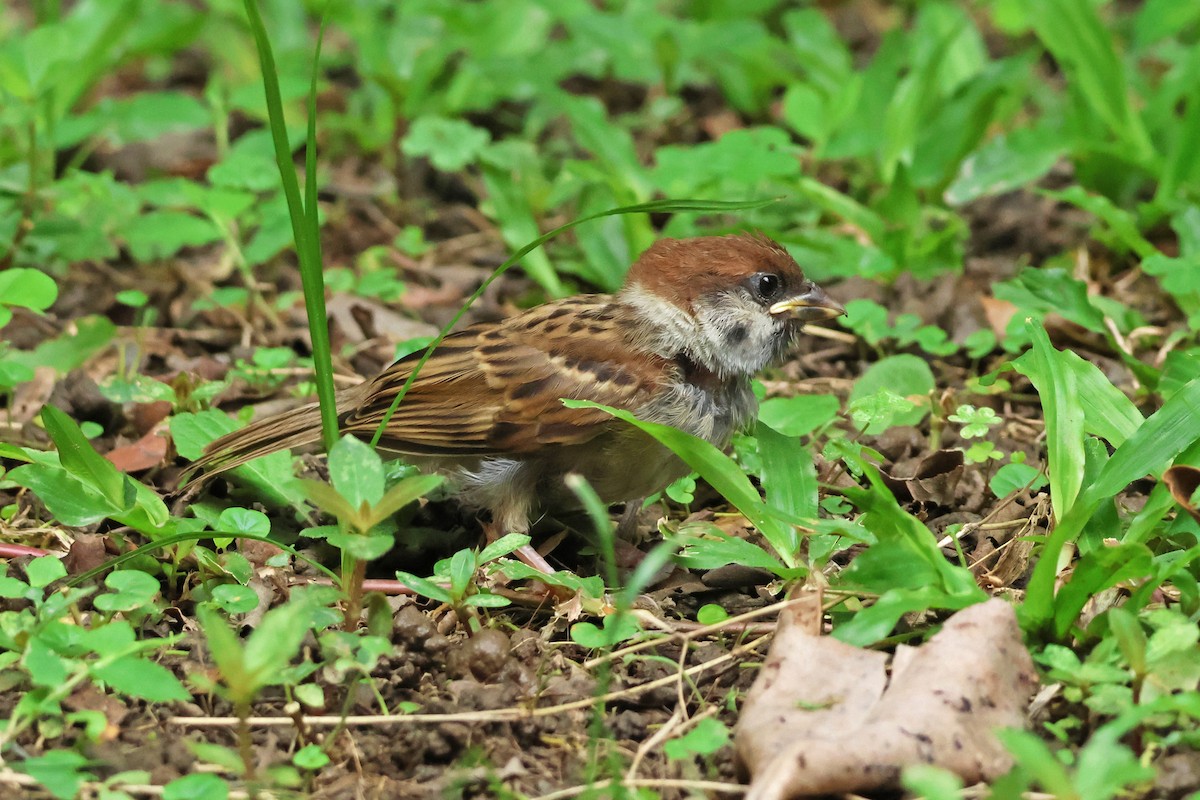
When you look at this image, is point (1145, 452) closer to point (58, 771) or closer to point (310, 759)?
point (310, 759)

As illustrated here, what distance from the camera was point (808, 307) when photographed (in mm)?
4582

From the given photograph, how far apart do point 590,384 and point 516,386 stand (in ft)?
0.76

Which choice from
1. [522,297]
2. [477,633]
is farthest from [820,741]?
[522,297]

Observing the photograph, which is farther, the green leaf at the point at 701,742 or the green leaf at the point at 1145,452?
the green leaf at the point at 1145,452

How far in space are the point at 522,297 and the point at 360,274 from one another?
0.75m

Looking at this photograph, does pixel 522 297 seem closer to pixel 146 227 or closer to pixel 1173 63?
pixel 146 227

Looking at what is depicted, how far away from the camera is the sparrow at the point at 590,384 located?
4293mm

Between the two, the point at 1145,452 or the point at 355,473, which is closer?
the point at 355,473

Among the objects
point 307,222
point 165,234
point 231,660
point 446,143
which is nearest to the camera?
point 231,660

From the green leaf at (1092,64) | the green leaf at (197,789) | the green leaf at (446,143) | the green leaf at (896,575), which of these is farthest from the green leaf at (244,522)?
the green leaf at (1092,64)

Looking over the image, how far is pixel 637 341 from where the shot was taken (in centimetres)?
443

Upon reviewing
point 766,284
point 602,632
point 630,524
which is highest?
point 766,284

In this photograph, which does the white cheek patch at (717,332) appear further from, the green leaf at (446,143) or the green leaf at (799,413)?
the green leaf at (446,143)

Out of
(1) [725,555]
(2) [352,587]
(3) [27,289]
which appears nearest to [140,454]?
(3) [27,289]
